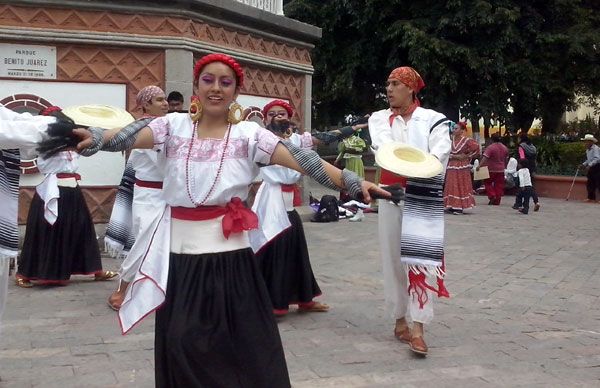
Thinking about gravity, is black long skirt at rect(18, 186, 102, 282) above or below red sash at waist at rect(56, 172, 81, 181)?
below

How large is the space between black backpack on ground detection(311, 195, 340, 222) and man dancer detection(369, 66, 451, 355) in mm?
7996

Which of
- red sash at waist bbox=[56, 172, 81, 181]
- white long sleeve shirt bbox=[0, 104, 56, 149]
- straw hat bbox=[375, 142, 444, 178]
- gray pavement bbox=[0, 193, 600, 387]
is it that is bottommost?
gray pavement bbox=[0, 193, 600, 387]

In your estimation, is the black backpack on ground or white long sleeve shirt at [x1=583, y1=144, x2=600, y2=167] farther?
white long sleeve shirt at [x1=583, y1=144, x2=600, y2=167]

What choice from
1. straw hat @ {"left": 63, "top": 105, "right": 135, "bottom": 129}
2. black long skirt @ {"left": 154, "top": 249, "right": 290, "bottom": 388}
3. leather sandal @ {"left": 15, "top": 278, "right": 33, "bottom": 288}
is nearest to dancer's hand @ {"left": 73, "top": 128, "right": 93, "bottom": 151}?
straw hat @ {"left": 63, "top": 105, "right": 135, "bottom": 129}

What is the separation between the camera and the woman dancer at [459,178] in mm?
15547

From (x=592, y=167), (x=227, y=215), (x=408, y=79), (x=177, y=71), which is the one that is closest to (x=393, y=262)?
(x=408, y=79)

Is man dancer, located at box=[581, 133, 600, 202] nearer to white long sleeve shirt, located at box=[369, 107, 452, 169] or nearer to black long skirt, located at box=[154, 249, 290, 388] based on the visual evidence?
white long sleeve shirt, located at box=[369, 107, 452, 169]

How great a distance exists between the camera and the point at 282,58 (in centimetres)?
1271

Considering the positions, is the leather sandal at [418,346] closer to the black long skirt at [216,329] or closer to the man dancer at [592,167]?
the black long skirt at [216,329]

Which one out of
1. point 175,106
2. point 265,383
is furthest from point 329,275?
point 265,383

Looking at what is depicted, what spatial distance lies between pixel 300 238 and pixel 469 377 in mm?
2327

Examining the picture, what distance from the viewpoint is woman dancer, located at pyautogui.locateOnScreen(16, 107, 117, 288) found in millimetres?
7719

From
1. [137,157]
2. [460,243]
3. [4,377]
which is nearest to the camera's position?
[4,377]

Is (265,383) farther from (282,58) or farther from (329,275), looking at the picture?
(282,58)
